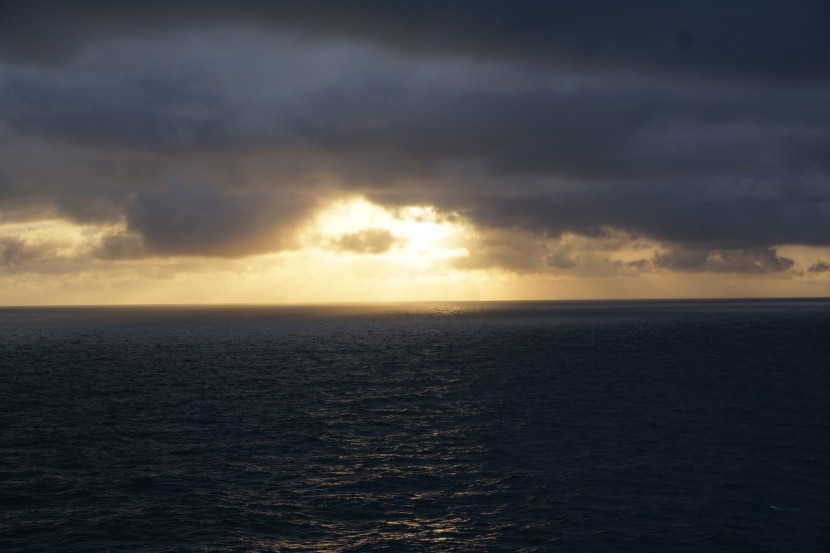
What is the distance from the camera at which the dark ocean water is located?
130ft

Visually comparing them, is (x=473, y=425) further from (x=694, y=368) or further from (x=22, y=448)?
(x=694, y=368)

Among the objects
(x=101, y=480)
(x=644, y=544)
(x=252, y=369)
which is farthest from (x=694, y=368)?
(x=101, y=480)

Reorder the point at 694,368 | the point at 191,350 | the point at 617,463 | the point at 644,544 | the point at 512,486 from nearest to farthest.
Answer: the point at 644,544
the point at 512,486
the point at 617,463
the point at 694,368
the point at 191,350

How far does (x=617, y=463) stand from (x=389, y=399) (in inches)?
1458

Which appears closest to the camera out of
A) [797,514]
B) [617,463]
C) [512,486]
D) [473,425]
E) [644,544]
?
[644,544]


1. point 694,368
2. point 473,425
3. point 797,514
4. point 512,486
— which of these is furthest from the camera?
point 694,368

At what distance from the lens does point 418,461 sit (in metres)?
54.8

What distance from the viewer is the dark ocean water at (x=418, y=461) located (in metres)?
39.5

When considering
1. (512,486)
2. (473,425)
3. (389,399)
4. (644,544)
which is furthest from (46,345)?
(644,544)

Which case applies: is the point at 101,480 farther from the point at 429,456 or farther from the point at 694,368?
the point at 694,368

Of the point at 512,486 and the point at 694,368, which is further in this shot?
the point at 694,368

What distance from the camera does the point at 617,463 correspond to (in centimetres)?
5341

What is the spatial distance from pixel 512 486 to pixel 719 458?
1844 cm

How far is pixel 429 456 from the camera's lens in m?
56.2
